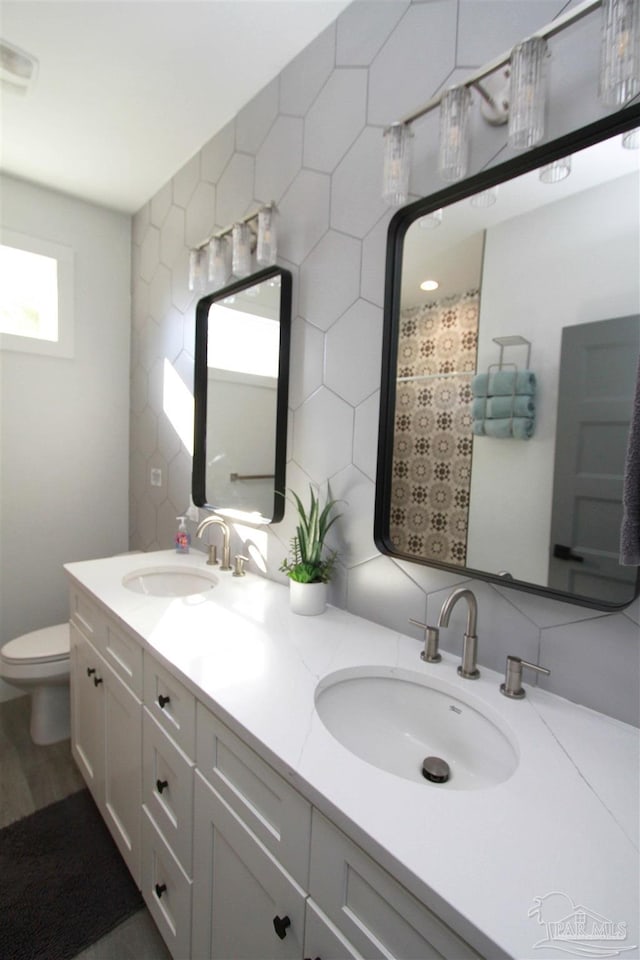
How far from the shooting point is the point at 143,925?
123 centimetres

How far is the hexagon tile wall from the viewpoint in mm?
833

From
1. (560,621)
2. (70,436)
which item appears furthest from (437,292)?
(70,436)

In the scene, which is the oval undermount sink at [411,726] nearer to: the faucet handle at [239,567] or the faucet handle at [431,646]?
the faucet handle at [431,646]

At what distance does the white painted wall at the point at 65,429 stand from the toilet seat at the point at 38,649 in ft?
1.15

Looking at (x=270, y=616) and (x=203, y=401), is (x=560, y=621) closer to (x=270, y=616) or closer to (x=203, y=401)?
(x=270, y=616)

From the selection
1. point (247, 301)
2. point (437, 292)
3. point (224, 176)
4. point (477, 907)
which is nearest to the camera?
point (477, 907)

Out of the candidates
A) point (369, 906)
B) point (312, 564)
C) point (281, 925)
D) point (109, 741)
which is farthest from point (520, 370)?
point (109, 741)

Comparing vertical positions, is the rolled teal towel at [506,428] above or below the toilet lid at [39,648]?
above

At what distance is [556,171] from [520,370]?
37cm

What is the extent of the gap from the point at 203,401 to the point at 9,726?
1759mm

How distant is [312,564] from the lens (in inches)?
48.9

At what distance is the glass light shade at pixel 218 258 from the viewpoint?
1656 mm

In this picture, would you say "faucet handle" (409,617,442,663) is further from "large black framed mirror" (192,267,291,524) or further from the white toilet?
the white toilet

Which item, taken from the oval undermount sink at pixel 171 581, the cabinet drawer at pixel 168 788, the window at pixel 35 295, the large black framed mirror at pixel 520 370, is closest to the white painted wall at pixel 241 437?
the oval undermount sink at pixel 171 581
